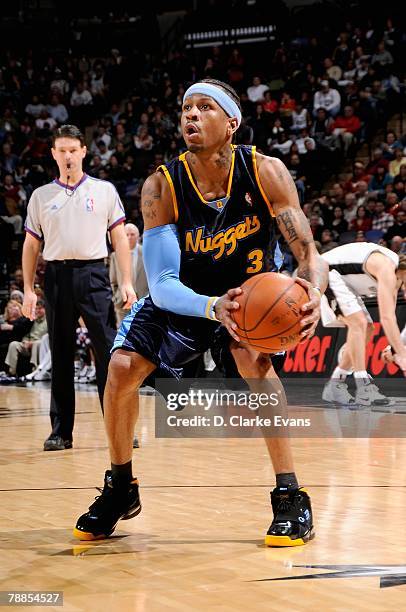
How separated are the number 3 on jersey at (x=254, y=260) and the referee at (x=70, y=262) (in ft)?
7.92

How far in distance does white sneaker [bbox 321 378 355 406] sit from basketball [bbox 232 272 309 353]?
572cm

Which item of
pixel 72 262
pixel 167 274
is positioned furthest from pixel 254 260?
pixel 72 262

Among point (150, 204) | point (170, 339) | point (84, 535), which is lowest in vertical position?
point (84, 535)

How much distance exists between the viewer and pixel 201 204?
372cm

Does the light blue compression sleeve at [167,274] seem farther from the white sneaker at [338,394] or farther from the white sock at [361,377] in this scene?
the white sneaker at [338,394]

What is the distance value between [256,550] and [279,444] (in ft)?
1.50

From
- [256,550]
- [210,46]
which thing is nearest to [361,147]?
[210,46]

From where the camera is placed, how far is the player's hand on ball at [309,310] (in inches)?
127

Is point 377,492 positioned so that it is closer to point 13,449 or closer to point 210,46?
point 13,449

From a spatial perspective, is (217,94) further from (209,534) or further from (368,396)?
(368,396)

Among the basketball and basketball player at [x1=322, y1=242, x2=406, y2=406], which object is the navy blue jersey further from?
basketball player at [x1=322, y1=242, x2=406, y2=406]

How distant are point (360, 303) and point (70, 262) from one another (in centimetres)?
360

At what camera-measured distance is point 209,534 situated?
356 centimetres

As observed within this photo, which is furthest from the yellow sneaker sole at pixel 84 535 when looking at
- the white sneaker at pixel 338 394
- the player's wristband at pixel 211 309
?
the white sneaker at pixel 338 394
